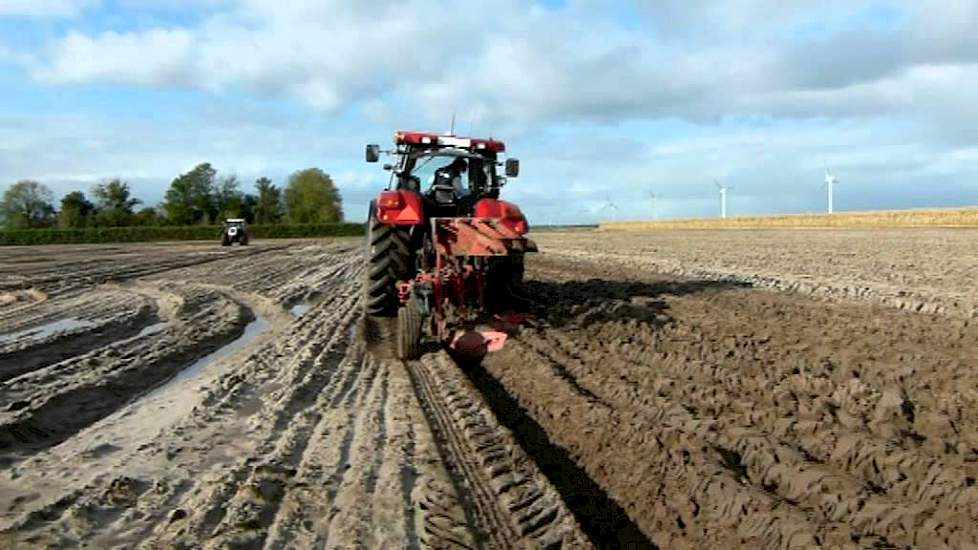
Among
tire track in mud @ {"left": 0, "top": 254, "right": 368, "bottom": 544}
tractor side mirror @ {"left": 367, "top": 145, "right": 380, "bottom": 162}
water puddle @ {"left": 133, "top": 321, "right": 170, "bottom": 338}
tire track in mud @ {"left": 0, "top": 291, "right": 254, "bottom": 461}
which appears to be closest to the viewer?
tire track in mud @ {"left": 0, "top": 254, "right": 368, "bottom": 544}

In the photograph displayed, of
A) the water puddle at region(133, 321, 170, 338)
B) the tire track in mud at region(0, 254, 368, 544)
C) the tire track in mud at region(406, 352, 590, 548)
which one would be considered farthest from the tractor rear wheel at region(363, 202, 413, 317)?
the water puddle at region(133, 321, 170, 338)

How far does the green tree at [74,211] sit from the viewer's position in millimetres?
78250

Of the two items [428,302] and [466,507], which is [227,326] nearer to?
[428,302]

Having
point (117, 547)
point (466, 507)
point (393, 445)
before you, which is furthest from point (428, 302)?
point (117, 547)

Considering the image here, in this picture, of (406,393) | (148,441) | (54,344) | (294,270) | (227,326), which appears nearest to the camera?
(148,441)

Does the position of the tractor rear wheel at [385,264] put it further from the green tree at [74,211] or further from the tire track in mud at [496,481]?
the green tree at [74,211]

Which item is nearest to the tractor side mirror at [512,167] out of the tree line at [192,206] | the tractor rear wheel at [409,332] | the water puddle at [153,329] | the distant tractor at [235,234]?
the tractor rear wheel at [409,332]

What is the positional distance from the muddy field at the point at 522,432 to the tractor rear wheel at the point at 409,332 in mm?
183

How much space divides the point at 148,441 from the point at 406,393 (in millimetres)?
1971

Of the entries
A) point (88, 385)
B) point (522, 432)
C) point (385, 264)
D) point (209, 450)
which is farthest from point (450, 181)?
point (209, 450)

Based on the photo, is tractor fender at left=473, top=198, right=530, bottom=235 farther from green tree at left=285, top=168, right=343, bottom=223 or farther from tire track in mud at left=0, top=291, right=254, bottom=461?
green tree at left=285, top=168, right=343, bottom=223

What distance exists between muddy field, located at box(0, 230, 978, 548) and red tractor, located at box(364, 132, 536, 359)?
377 mm

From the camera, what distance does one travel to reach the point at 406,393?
675 cm

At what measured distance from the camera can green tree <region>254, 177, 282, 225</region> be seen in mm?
86125
